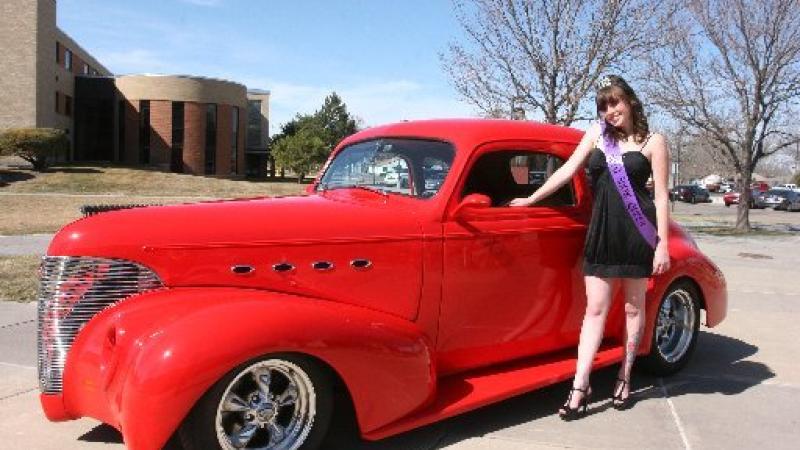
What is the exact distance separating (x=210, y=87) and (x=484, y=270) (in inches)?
1876

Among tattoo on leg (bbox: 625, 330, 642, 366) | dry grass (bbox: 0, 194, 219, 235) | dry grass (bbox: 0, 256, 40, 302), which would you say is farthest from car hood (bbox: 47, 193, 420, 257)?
dry grass (bbox: 0, 194, 219, 235)

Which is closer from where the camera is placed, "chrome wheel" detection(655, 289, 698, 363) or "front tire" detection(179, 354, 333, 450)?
"front tire" detection(179, 354, 333, 450)

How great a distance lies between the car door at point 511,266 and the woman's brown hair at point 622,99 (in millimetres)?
483

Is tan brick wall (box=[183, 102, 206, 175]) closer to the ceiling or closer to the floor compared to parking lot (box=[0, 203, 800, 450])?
closer to the ceiling

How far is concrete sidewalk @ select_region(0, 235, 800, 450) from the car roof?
160 cm

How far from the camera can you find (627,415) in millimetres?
4297

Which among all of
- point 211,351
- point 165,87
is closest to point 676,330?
point 211,351

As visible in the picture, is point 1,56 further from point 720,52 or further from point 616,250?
point 616,250

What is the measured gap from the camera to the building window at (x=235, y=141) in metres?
51.5

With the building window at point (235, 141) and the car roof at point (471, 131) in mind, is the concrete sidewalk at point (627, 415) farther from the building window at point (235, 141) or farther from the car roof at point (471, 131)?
the building window at point (235, 141)

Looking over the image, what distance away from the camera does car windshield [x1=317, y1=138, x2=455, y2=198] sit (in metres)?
4.10

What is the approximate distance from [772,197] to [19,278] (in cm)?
4618

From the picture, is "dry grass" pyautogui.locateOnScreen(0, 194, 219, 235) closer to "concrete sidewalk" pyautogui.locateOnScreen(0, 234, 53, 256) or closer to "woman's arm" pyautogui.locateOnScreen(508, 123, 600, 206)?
"concrete sidewalk" pyautogui.locateOnScreen(0, 234, 53, 256)

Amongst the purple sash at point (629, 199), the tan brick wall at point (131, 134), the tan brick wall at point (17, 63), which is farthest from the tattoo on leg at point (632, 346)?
the tan brick wall at point (131, 134)
